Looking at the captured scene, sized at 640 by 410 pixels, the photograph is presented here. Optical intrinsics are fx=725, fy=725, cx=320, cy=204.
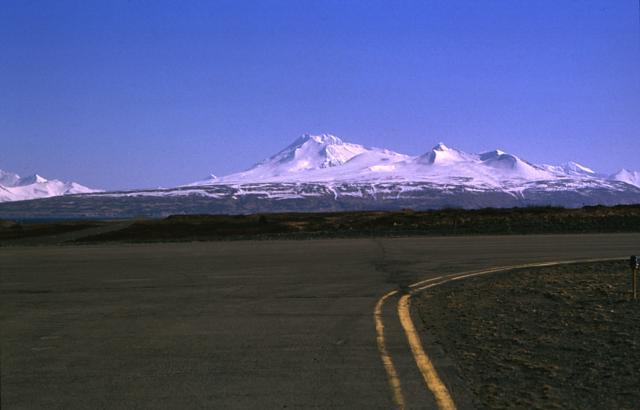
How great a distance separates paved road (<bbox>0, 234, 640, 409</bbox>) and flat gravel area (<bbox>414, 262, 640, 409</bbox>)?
2.28 ft

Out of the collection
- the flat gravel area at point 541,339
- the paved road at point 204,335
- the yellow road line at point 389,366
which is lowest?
the paved road at point 204,335

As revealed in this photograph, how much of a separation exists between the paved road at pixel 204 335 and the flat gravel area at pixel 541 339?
27.3 inches

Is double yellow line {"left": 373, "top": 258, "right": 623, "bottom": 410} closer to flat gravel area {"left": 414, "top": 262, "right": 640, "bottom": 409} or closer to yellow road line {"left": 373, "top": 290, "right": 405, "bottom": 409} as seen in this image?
yellow road line {"left": 373, "top": 290, "right": 405, "bottom": 409}

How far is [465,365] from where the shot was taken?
7.49 metres

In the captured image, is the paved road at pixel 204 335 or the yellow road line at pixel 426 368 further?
the paved road at pixel 204 335

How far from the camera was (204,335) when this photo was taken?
31.0 feet

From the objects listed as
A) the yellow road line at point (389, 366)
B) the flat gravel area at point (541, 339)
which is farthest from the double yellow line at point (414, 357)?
the flat gravel area at point (541, 339)

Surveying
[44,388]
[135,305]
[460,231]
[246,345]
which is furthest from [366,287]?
[460,231]

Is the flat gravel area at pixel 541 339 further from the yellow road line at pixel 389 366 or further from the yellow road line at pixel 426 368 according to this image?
the yellow road line at pixel 389 366

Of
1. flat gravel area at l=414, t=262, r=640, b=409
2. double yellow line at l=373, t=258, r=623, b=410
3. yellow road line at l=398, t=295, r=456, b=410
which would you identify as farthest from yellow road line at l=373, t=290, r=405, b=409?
flat gravel area at l=414, t=262, r=640, b=409

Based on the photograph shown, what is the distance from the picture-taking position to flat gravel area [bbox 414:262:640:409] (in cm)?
635

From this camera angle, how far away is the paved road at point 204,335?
6398 millimetres

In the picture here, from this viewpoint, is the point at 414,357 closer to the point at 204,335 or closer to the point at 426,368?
the point at 426,368

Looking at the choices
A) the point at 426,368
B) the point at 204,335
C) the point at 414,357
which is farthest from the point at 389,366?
the point at 204,335
